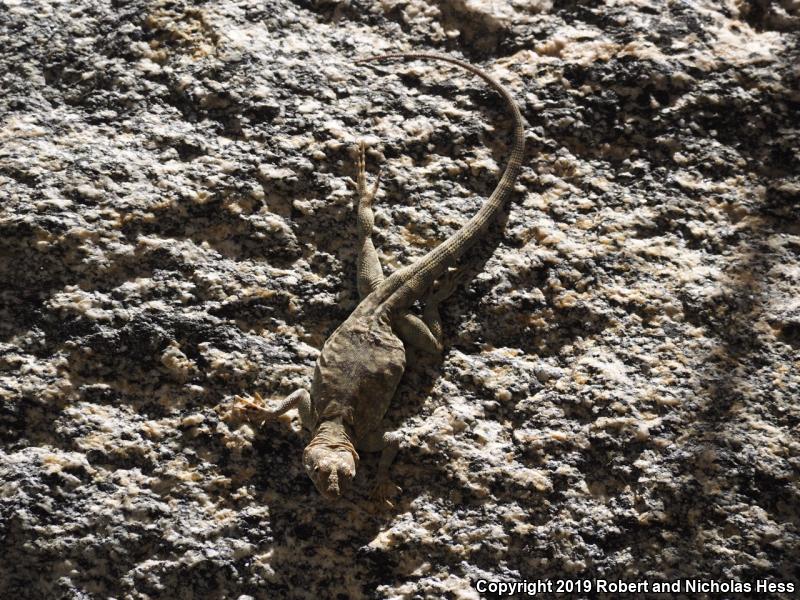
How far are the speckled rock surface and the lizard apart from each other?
0.29ft

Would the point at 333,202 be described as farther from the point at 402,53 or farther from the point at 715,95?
the point at 715,95

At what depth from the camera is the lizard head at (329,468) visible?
2.94 meters

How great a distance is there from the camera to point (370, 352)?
3.33m

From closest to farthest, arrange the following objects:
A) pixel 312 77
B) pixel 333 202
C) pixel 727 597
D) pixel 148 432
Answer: pixel 727 597, pixel 148 432, pixel 333 202, pixel 312 77

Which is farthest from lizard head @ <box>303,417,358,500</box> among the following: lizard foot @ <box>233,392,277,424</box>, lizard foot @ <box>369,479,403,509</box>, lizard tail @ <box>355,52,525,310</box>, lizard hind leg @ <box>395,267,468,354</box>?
lizard tail @ <box>355,52,525,310</box>

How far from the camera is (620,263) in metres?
3.57

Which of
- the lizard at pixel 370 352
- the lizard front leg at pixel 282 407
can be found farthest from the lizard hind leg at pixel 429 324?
the lizard front leg at pixel 282 407

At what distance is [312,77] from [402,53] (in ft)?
1.70

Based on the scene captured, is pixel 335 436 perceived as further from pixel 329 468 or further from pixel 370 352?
pixel 370 352

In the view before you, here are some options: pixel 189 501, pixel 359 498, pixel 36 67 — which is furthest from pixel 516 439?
pixel 36 67

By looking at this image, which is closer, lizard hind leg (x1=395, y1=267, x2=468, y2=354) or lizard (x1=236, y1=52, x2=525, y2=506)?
lizard (x1=236, y1=52, x2=525, y2=506)

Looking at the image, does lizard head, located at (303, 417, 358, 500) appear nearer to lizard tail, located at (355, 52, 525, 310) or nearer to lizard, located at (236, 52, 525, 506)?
lizard, located at (236, 52, 525, 506)

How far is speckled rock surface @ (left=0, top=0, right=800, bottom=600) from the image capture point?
2973 mm

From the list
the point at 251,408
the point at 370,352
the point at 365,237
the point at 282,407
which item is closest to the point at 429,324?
the point at 370,352
